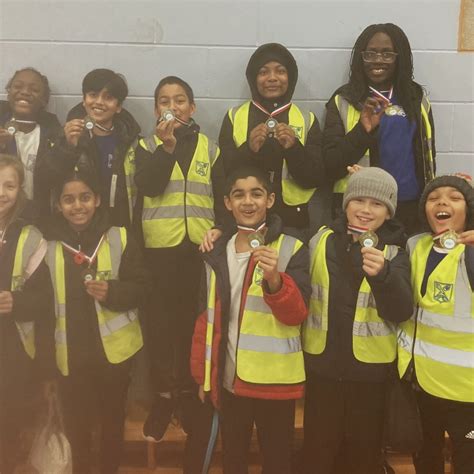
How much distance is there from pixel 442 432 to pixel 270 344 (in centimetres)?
74

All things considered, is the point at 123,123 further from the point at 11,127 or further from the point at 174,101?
the point at 11,127

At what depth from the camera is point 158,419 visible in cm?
246

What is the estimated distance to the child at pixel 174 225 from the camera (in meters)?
2.37

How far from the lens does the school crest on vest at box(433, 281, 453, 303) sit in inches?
75.2

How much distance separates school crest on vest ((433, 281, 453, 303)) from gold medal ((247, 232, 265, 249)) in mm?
643

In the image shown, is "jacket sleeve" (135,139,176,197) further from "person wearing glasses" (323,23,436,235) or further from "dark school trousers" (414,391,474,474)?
"dark school trousers" (414,391,474,474)

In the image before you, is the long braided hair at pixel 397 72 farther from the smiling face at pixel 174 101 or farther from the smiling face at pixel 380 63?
the smiling face at pixel 174 101

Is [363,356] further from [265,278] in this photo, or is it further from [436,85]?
[436,85]

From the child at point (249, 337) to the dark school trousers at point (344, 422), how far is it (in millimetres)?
84

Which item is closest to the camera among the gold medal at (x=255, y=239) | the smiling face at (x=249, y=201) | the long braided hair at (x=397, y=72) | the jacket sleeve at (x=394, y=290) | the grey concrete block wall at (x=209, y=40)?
the jacket sleeve at (x=394, y=290)

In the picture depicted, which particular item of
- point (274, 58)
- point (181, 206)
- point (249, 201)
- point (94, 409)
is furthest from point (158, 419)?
point (274, 58)

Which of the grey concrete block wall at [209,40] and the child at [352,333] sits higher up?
the grey concrete block wall at [209,40]

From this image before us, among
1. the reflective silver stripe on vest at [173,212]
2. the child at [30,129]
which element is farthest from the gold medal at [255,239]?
the child at [30,129]

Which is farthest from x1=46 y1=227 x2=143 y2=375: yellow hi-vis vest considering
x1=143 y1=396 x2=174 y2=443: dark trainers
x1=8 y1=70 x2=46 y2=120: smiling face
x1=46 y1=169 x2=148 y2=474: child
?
x1=8 y1=70 x2=46 y2=120: smiling face
